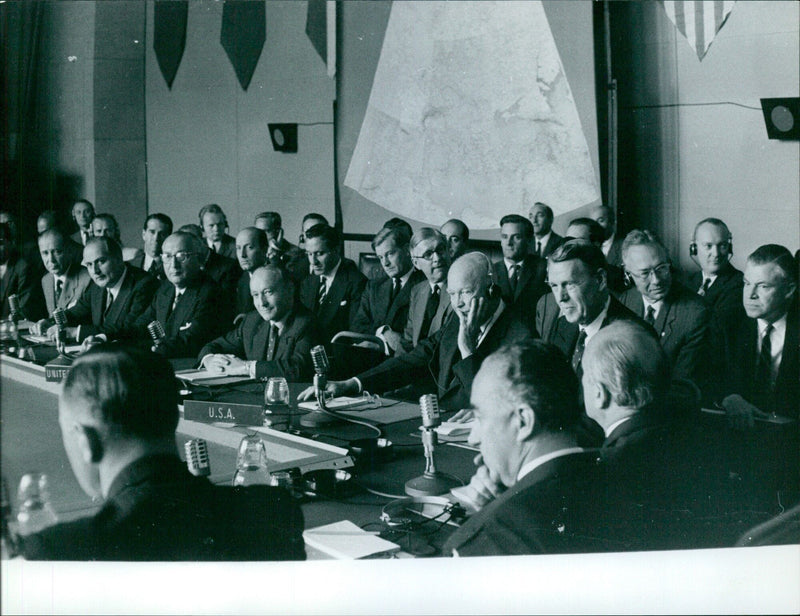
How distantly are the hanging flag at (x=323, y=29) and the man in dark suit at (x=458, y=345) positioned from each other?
1.00 m

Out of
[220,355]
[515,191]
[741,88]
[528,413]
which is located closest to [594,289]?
[515,191]

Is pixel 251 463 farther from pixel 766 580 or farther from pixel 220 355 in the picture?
pixel 766 580

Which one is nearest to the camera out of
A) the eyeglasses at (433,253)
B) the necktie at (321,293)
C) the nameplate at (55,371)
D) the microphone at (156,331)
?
the nameplate at (55,371)

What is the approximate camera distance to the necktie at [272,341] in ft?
12.4

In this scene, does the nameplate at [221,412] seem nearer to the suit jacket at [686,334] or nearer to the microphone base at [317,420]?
the microphone base at [317,420]

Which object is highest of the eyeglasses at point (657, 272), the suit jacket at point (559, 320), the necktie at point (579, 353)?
the eyeglasses at point (657, 272)

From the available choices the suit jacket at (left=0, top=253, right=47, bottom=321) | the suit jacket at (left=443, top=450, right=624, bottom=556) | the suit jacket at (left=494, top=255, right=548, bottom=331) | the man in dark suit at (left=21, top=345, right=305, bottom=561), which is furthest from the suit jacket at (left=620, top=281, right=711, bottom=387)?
the suit jacket at (left=0, top=253, right=47, bottom=321)

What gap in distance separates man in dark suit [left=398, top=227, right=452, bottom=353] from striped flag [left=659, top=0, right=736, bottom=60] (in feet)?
4.75

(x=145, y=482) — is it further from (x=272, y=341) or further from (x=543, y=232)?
(x=543, y=232)

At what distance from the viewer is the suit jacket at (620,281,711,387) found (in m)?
2.94

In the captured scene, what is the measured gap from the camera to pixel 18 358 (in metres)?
2.38

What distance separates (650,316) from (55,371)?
86.0 inches

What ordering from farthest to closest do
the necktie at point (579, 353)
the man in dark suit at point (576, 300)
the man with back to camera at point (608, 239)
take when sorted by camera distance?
1. the man with back to camera at point (608, 239)
2. the man in dark suit at point (576, 300)
3. the necktie at point (579, 353)

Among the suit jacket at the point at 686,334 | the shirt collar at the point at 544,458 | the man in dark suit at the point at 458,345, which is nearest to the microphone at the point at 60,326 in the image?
the man in dark suit at the point at 458,345
